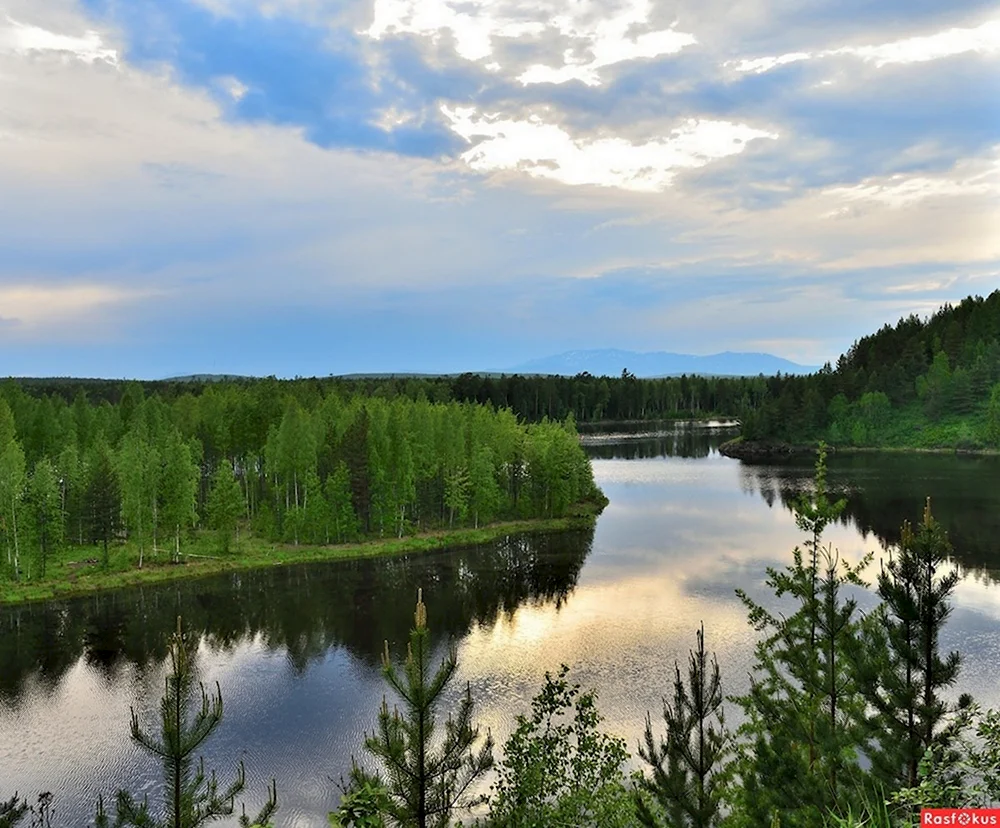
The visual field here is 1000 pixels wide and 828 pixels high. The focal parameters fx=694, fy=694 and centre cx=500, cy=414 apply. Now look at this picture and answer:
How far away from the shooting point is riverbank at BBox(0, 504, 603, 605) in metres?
54.4

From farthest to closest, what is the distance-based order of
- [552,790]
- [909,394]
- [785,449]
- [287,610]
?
→ [909,394] → [785,449] → [287,610] → [552,790]

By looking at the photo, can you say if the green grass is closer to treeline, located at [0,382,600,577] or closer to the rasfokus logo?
treeline, located at [0,382,600,577]

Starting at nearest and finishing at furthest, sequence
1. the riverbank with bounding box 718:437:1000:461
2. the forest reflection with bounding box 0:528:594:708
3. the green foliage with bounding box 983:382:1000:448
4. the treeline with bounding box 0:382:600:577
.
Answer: the forest reflection with bounding box 0:528:594:708, the treeline with bounding box 0:382:600:577, the green foliage with bounding box 983:382:1000:448, the riverbank with bounding box 718:437:1000:461

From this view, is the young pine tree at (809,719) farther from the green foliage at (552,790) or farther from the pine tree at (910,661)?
the green foliage at (552,790)

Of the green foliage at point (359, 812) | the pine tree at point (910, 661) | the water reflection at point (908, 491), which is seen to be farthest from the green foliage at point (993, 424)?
the green foliage at point (359, 812)

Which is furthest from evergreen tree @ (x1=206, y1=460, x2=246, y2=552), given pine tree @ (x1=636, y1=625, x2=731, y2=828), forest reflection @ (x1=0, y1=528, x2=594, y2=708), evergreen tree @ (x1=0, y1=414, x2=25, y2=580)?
pine tree @ (x1=636, y1=625, x2=731, y2=828)

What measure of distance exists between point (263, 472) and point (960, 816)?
83.2m

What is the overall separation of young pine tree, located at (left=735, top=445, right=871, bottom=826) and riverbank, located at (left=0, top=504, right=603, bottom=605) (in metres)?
51.2

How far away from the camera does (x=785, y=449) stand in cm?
14812

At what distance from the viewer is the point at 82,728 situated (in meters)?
33.1

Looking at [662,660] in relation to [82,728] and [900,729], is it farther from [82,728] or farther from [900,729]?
[82,728]

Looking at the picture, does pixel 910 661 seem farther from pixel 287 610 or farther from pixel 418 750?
pixel 287 610

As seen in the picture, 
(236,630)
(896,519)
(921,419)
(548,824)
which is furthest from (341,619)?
(921,419)

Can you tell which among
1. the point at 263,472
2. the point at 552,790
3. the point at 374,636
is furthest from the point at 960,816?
the point at 263,472
